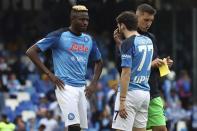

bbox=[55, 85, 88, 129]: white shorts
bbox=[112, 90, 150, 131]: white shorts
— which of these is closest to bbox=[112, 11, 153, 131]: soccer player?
bbox=[112, 90, 150, 131]: white shorts

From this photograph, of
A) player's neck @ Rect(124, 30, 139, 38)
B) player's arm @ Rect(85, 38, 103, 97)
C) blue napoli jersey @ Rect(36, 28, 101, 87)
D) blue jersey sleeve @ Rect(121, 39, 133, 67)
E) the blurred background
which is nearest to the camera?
blue jersey sleeve @ Rect(121, 39, 133, 67)

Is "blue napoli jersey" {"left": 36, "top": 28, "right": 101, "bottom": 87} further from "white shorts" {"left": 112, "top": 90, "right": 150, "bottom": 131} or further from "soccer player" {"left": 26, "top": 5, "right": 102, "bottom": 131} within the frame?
"white shorts" {"left": 112, "top": 90, "right": 150, "bottom": 131}

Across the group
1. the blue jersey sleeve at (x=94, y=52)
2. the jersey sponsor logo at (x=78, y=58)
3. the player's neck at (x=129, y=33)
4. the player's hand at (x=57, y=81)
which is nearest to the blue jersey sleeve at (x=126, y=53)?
the player's neck at (x=129, y=33)

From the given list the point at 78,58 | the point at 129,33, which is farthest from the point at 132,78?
the point at 78,58

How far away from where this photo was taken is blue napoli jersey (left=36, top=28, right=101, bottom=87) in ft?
32.0

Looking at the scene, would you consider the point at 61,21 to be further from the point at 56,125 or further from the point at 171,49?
the point at 56,125

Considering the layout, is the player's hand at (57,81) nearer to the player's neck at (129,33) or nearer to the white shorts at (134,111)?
the white shorts at (134,111)

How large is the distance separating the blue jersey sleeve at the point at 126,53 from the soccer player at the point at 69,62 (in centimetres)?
98

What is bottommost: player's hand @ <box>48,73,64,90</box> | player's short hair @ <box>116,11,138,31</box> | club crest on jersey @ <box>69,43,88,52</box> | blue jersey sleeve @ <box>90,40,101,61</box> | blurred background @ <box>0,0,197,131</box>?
blurred background @ <box>0,0,197,131</box>

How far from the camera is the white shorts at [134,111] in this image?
9.16m

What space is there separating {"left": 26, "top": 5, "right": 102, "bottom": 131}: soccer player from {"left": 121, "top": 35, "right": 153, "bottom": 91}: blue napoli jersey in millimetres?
893

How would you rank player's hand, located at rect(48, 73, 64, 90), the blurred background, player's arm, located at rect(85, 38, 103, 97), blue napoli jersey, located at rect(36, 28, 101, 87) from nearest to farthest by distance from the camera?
player's hand, located at rect(48, 73, 64, 90)
blue napoli jersey, located at rect(36, 28, 101, 87)
player's arm, located at rect(85, 38, 103, 97)
the blurred background

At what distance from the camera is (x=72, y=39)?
981 centimetres

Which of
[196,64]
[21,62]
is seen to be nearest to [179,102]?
[196,64]
